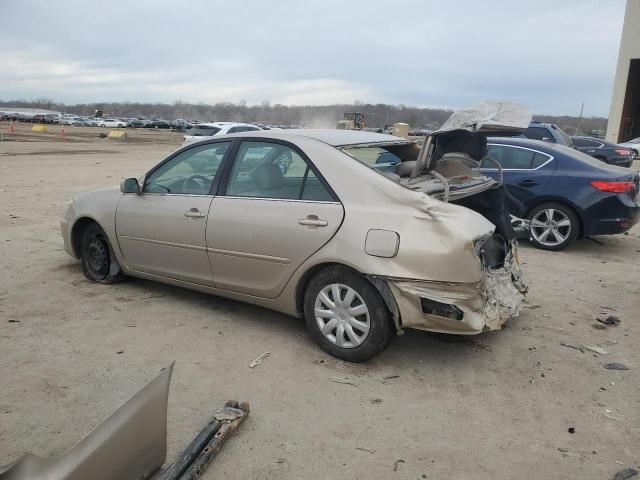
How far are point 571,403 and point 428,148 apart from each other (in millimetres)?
2065

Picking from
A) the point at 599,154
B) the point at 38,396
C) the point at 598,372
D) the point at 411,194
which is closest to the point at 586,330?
the point at 598,372

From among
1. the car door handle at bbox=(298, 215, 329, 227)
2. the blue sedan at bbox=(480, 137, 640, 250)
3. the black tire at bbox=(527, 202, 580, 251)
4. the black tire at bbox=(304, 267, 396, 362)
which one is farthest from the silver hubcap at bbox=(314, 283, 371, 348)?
the black tire at bbox=(527, 202, 580, 251)

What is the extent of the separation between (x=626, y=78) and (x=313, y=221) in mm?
35497

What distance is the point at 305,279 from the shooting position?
397cm

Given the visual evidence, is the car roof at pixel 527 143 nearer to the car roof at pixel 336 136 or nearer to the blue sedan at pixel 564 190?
the blue sedan at pixel 564 190

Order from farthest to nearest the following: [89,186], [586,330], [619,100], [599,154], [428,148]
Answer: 1. [619,100]
2. [599,154]
3. [89,186]
4. [586,330]
5. [428,148]

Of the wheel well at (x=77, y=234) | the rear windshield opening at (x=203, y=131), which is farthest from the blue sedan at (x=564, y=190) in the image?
the rear windshield opening at (x=203, y=131)

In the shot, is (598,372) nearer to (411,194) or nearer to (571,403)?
(571,403)

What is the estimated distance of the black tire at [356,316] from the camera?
364 centimetres

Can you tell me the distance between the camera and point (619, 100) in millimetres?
33312

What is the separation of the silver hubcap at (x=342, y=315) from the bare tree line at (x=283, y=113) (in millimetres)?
62989

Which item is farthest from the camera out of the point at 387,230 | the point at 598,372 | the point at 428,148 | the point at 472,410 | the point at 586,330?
the point at 586,330

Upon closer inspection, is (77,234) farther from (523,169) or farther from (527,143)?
(527,143)

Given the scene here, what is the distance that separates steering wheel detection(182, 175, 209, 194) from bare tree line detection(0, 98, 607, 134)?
61926 mm
